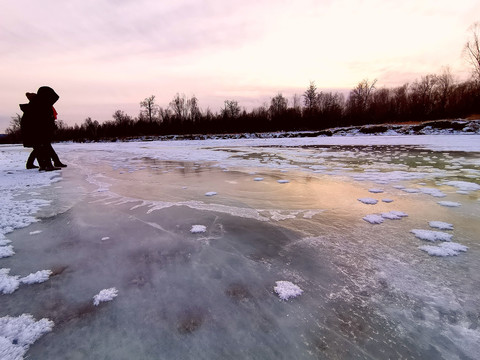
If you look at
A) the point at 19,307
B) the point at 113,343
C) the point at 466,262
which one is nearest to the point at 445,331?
the point at 466,262

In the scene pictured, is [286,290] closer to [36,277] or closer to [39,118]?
[36,277]

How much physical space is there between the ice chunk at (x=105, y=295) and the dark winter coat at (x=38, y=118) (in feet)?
21.8

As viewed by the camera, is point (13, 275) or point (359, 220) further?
point (359, 220)

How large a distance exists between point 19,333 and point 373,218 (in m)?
2.85

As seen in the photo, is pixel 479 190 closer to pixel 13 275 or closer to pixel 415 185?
pixel 415 185

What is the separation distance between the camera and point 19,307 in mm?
1375

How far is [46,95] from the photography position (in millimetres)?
6160

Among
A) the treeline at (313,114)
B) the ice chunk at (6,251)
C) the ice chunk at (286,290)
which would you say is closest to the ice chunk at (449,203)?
the ice chunk at (286,290)

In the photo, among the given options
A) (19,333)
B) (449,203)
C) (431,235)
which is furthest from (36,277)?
(449,203)

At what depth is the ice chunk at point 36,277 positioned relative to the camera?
1.61 metres

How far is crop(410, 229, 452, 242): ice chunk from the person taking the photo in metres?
2.08

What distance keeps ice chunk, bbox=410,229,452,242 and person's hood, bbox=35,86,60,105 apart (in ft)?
26.1

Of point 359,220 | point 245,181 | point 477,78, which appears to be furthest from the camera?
point 477,78

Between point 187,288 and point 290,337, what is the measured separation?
67cm
